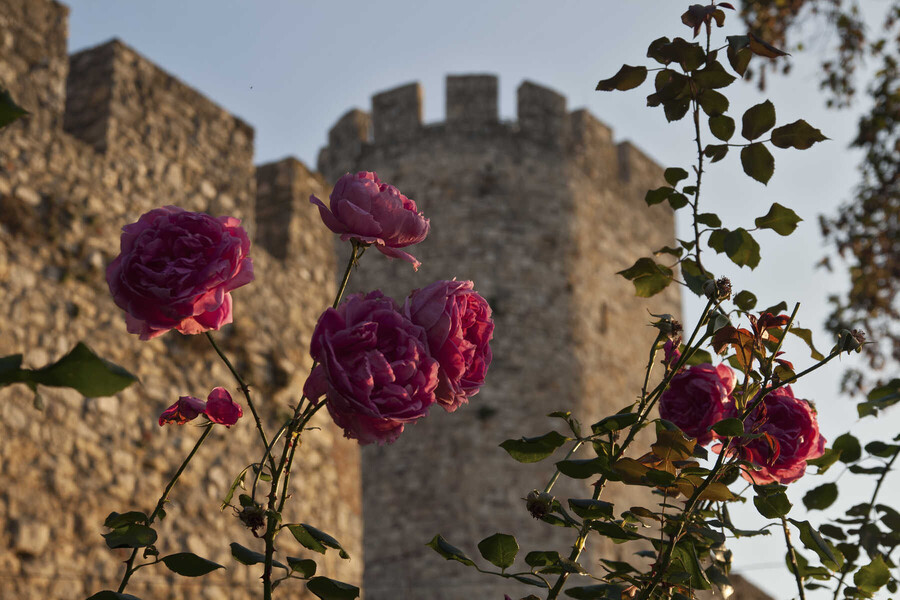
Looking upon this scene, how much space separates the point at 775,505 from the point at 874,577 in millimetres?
250

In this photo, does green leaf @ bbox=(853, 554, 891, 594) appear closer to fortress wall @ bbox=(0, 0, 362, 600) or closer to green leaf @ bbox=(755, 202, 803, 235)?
green leaf @ bbox=(755, 202, 803, 235)

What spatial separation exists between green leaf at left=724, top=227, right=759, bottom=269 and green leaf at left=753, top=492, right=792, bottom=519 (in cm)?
37

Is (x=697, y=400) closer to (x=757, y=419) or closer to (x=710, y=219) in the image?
(x=757, y=419)

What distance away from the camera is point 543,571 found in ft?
4.25

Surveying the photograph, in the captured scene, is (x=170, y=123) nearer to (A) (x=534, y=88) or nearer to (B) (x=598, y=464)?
(B) (x=598, y=464)

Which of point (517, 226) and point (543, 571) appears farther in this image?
point (517, 226)

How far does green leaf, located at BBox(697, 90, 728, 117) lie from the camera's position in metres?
1.55

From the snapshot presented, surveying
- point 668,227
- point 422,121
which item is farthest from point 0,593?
point 668,227

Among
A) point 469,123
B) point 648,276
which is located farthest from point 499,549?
point 469,123

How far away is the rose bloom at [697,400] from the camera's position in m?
1.46

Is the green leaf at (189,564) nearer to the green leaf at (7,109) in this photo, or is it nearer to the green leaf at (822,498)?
the green leaf at (7,109)

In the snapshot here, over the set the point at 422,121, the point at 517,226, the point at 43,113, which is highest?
the point at 422,121

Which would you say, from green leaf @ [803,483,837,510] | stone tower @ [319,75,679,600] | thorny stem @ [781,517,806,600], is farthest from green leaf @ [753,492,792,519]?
stone tower @ [319,75,679,600]

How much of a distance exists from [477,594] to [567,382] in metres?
2.66
